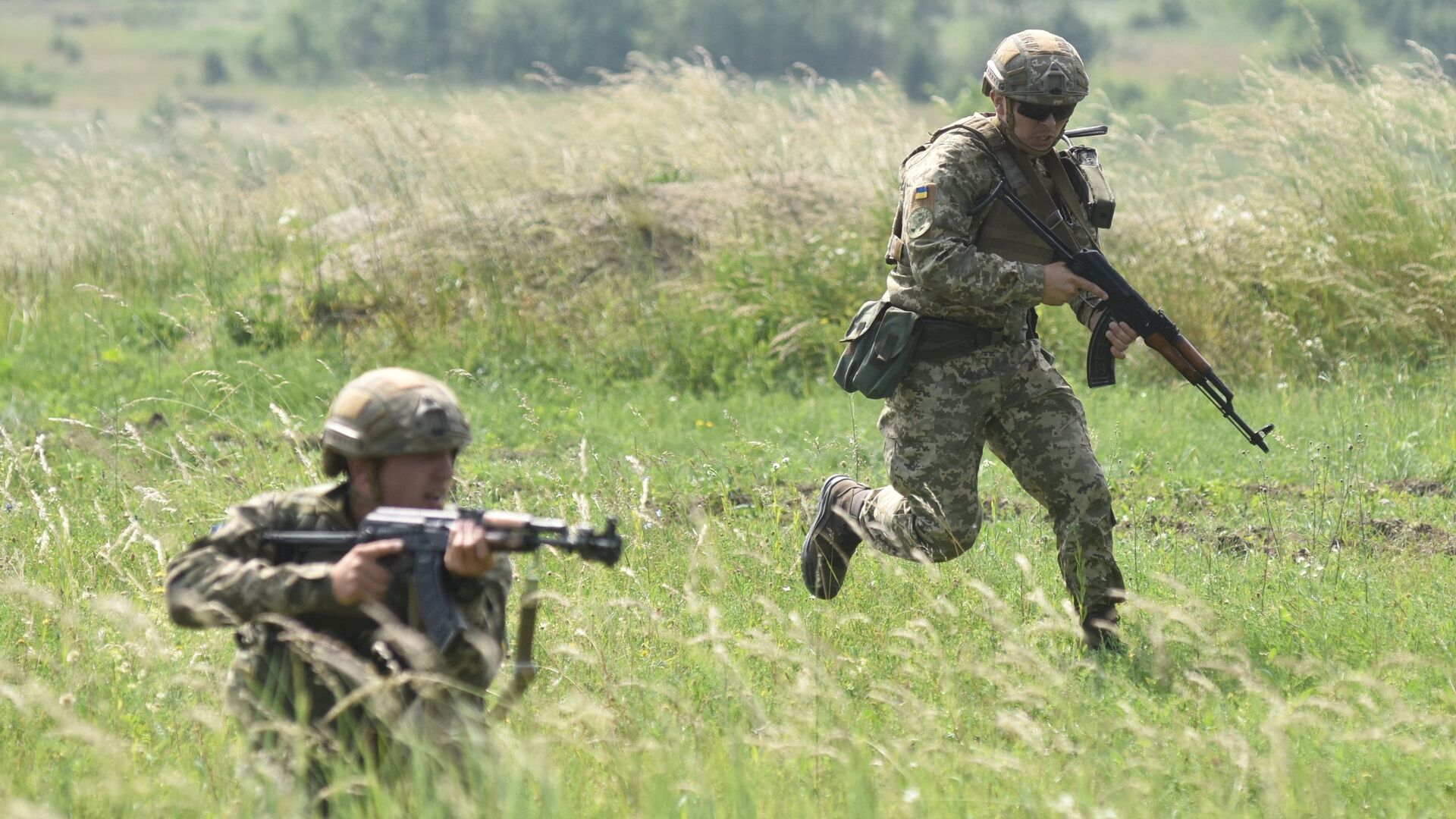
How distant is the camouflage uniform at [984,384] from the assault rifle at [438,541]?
80.5 inches

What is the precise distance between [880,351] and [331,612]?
225 cm

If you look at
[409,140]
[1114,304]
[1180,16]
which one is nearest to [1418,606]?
[1114,304]

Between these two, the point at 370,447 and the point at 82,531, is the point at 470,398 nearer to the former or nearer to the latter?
the point at 82,531

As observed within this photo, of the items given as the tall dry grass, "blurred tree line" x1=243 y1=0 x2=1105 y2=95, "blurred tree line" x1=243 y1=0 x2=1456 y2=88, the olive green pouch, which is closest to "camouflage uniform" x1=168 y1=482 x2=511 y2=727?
the olive green pouch

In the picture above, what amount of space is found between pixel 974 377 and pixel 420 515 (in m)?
2.31

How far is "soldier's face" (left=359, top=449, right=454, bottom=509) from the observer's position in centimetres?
345

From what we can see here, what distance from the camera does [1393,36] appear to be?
8644cm

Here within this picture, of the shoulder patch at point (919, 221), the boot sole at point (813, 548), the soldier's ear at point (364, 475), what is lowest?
the boot sole at point (813, 548)

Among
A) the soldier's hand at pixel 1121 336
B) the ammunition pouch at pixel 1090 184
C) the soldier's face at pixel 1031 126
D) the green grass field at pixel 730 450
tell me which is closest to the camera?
the green grass field at pixel 730 450

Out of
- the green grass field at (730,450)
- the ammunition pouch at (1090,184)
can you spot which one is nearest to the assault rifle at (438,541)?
the green grass field at (730,450)

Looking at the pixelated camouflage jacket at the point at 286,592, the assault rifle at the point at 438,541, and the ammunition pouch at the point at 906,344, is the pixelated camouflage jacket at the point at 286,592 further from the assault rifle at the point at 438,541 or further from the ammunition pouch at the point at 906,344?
the ammunition pouch at the point at 906,344

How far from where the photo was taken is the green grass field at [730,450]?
12.7 ft

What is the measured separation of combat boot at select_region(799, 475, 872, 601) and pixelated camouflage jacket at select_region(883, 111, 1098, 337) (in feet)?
2.45

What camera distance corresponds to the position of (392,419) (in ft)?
11.1
